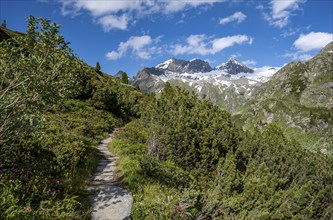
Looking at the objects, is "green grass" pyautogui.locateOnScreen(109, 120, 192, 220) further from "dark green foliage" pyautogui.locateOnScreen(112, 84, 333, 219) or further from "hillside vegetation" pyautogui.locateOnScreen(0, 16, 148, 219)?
"hillside vegetation" pyautogui.locateOnScreen(0, 16, 148, 219)

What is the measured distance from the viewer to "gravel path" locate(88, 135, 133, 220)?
29.8ft

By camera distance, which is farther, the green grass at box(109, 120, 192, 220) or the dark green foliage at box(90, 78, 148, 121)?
the dark green foliage at box(90, 78, 148, 121)

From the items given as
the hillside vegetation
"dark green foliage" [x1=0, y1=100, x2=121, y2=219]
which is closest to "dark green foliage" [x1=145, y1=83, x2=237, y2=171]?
"dark green foliage" [x1=0, y1=100, x2=121, y2=219]

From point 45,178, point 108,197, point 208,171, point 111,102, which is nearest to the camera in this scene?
point 45,178

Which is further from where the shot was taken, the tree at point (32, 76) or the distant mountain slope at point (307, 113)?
the distant mountain slope at point (307, 113)

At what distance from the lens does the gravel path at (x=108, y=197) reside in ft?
29.8

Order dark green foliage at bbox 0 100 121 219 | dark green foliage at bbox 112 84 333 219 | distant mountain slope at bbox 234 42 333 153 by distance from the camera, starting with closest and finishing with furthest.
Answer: dark green foliage at bbox 0 100 121 219, dark green foliage at bbox 112 84 333 219, distant mountain slope at bbox 234 42 333 153

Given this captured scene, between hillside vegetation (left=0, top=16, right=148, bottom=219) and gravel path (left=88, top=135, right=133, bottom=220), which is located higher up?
hillside vegetation (left=0, top=16, right=148, bottom=219)

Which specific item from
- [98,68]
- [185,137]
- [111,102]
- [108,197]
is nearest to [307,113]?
[98,68]

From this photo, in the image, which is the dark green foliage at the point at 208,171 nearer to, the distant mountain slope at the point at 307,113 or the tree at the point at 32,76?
the tree at the point at 32,76

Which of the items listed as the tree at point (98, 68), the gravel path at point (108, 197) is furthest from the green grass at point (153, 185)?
the tree at point (98, 68)

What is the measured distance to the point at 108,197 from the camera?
10.5 metres

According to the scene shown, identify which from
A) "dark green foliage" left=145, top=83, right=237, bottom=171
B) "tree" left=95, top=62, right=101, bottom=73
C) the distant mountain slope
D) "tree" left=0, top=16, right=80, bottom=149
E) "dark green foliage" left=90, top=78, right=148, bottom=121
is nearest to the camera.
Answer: "tree" left=0, top=16, right=80, bottom=149

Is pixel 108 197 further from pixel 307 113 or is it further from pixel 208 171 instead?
pixel 307 113
